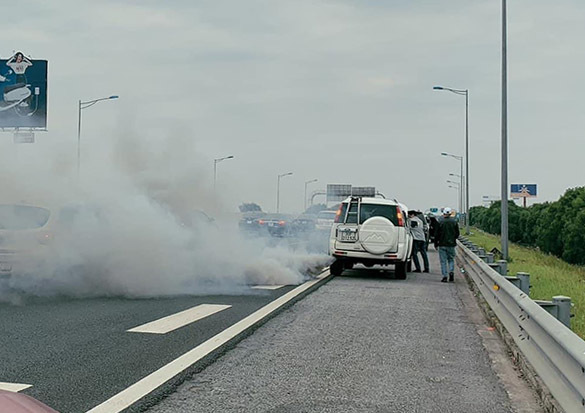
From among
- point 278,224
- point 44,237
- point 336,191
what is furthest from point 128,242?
point 336,191

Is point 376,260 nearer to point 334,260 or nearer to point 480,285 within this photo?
point 334,260

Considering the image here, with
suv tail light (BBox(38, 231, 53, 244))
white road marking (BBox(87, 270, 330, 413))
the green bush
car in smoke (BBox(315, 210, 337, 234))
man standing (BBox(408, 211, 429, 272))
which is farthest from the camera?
the green bush

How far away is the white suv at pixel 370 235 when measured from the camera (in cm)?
1716

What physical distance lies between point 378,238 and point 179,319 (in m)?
8.31

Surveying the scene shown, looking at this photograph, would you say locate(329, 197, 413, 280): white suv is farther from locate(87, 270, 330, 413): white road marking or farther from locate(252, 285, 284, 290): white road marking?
locate(87, 270, 330, 413): white road marking

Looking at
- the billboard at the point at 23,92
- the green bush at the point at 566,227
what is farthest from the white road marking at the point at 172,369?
the billboard at the point at 23,92

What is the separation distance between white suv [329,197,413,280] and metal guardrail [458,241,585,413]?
809 cm

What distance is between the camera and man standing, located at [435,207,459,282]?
16.9m

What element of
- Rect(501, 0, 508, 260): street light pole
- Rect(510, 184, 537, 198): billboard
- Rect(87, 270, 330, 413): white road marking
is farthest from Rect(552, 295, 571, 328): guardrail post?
Rect(510, 184, 537, 198): billboard

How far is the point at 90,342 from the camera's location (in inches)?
309

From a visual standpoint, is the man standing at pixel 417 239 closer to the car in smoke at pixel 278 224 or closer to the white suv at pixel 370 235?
the white suv at pixel 370 235

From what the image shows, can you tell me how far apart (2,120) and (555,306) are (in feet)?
100

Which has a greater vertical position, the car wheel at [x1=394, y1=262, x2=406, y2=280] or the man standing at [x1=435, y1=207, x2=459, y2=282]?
the man standing at [x1=435, y1=207, x2=459, y2=282]

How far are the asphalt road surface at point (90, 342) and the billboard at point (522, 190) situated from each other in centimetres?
8657
